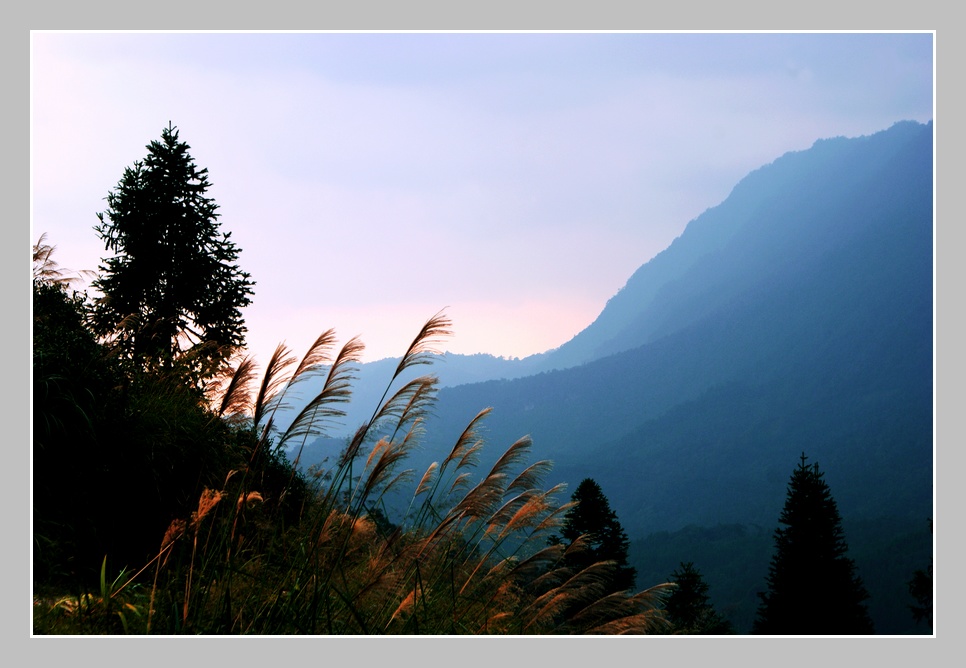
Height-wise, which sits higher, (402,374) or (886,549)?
(402,374)

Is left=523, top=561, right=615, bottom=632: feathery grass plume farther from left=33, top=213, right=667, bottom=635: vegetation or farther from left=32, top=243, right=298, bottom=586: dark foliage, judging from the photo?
left=32, top=243, right=298, bottom=586: dark foliage

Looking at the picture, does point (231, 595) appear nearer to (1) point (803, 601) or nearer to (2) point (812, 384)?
(1) point (803, 601)

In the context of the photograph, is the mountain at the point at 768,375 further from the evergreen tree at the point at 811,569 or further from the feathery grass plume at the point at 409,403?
the feathery grass plume at the point at 409,403

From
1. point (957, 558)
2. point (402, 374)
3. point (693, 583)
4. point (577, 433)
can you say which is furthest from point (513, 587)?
point (577, 433)

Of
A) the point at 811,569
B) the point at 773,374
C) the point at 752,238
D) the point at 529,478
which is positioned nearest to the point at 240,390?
the point at 529,478

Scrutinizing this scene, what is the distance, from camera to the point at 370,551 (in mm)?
3852

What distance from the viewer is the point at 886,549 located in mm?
61562

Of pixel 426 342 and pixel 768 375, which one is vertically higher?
pixel 768 375

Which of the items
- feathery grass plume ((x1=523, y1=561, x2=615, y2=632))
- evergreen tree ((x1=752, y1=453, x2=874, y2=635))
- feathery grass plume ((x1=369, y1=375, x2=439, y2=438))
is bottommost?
evergreen tree ((x1=752, y1=453, x2=874, y2=635))

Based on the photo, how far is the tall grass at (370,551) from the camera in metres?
3.21

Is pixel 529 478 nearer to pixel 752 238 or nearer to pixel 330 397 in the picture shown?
pixel 330 397

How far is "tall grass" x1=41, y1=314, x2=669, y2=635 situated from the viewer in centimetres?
321

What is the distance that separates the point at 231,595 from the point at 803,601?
89.2 ft

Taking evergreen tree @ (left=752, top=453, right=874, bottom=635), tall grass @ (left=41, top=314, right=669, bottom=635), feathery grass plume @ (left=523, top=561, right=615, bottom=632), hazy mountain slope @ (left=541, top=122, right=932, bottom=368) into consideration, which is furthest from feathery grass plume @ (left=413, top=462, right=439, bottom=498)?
hazy mountain slope @ (left=541, top=122, right=932, bottom=368)
